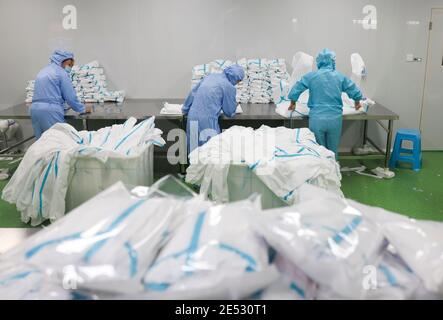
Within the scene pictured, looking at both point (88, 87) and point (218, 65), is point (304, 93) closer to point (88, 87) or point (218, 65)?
point (218, 65)

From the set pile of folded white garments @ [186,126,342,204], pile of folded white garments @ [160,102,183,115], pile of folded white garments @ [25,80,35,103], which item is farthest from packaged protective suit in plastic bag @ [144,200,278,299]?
pile of folded white garments @ [25,80,35,103]

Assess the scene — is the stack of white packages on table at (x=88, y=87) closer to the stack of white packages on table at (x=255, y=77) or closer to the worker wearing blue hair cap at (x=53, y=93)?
the worker wearing blue hair cap at (x=53, y=93)

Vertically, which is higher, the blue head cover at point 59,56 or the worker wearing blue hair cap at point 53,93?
the blue head cover at point 59,56

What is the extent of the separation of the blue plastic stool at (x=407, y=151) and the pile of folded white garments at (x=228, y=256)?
4.01 m

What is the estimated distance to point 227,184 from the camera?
105 inches

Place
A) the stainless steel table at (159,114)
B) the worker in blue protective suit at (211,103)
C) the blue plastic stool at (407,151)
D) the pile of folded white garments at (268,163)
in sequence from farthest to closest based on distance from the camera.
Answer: the blue plastic stool at (407,151) → the stainless steel table at (159,114) → the worker in blue protective suit at (211,103) → the pile of folded white garments at (268,163)

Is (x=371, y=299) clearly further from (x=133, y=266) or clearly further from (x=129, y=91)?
(x=129, y=91)

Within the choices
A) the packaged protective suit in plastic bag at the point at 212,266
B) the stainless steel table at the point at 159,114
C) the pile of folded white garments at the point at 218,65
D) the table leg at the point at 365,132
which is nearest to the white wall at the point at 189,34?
the pile of folded white garments at the point at 218,65

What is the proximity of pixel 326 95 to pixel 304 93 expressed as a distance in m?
0.59

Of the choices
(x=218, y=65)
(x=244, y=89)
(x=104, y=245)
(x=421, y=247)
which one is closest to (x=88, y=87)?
(x=218, y=65)

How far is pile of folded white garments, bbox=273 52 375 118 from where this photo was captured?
4.43 m

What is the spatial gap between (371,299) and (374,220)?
0.23m

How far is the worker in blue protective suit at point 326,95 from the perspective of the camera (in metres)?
4.02

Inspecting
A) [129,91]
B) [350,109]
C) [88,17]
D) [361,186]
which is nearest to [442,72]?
[350,109]
